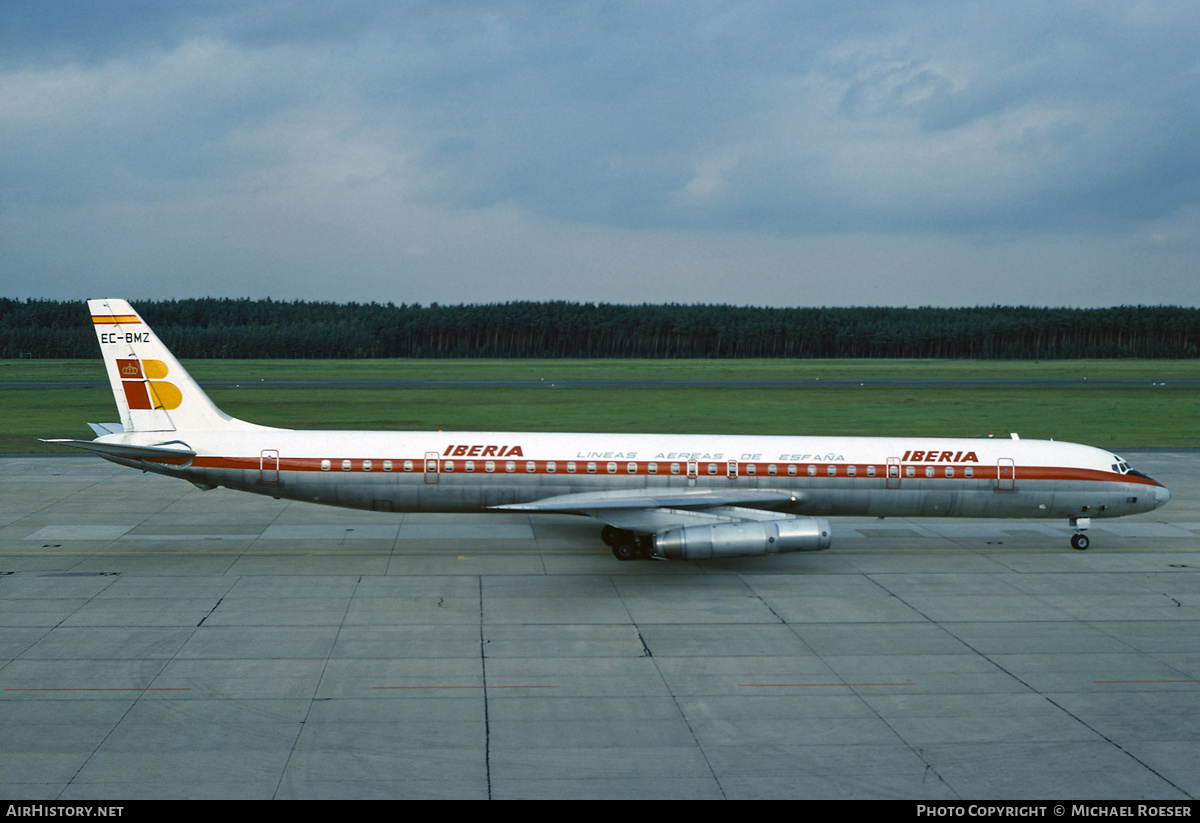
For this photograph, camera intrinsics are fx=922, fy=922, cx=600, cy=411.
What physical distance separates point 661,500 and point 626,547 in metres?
2.27

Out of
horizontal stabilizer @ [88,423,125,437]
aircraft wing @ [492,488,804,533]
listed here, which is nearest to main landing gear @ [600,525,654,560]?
aircraft wing @ [492,488,804,533]

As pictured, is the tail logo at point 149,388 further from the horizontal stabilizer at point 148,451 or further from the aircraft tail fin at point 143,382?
the horizontal stabilizer at point 148,451

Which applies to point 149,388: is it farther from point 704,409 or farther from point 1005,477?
point 704,409

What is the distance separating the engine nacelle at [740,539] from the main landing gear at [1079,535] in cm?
951

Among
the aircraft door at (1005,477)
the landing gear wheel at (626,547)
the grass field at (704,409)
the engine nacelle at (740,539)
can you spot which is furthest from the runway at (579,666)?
the grass field at (704,409)

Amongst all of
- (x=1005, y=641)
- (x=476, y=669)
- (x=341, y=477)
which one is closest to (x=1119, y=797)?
(x=1005, y=641)

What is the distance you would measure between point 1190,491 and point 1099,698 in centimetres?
2650

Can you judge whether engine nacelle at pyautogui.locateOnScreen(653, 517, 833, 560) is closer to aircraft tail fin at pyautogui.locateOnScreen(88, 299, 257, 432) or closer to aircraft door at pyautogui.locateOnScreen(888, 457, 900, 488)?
aircraft door at pyautogui.locateOnScreen(888, 457, 900, 488)

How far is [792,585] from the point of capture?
24.1m

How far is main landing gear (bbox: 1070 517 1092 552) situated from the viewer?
28.2 meters

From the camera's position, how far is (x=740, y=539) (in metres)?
23.7

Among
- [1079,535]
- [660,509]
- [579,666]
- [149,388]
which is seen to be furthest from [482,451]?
[1079,535]

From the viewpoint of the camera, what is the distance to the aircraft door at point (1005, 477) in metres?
27.3
